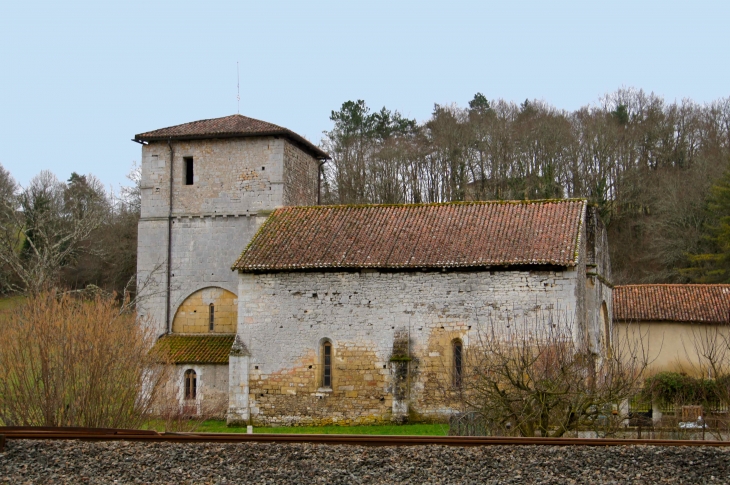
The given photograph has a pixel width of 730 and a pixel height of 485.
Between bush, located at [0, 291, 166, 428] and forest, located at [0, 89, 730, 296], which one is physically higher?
forest, located at [0, 89, 730, 296]

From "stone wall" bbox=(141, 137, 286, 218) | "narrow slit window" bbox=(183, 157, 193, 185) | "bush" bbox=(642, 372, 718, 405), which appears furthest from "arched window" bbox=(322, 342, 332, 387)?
"bush" bbox=(642, 372, 718, 405)

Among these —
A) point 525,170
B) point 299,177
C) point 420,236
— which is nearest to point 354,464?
point 420,236

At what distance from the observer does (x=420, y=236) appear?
23625 millimetres

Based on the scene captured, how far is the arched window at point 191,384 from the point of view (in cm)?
2470

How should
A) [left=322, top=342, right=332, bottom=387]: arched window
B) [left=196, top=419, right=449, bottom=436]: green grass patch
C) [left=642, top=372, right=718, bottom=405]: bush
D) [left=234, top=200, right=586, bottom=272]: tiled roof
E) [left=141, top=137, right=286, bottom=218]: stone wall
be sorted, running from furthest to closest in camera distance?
[left=141, top=137, right=286, bottom=218]: stone wall
[left=642, top=372, right=718, bottom=405]: bush
[left=322, top=342, right=332, bottom=387]: arched window
[left=234, top=200, right=586, bottom=272]: tiled roof
[left=196, top=419, right=449, bottom=436]: green grass patch

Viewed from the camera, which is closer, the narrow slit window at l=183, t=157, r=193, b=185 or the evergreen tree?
the narrow slit window at l=183, t=157, r=193, b=185

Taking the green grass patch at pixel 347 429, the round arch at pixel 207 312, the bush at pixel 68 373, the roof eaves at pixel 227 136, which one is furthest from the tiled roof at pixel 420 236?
the bush at pixel 68 373

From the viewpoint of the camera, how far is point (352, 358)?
22.9 metres

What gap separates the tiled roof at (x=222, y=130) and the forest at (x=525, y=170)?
19.2 metres

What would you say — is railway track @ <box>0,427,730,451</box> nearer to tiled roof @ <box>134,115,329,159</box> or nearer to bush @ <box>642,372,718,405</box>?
bush @ <box>642,372,718,405</box>

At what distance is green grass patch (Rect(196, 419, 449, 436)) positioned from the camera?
814 inches

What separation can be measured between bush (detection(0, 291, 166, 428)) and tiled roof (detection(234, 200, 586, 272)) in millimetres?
7448

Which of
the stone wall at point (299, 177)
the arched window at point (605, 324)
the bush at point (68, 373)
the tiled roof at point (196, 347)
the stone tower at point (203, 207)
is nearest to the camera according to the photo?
the bush at point (68, 373)

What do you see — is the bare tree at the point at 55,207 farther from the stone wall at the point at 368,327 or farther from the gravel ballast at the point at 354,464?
the gravel ballast at the point at 354,464
